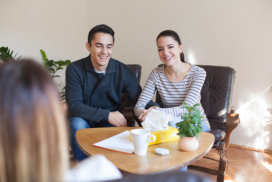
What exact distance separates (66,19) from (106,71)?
6.42ft

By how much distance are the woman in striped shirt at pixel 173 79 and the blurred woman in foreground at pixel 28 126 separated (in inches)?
56.4

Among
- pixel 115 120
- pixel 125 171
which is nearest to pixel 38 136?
pixel 125 171

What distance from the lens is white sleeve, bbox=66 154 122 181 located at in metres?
0.37

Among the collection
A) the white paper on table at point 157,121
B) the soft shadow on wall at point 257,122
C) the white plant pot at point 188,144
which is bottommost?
the soft shadow on wall at point 257,122

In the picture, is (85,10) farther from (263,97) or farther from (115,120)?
(263,97)

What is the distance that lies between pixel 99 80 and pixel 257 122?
6.12 feet

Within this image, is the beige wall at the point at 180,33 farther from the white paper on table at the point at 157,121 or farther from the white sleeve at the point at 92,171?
the white sleeve at the point at 92,171

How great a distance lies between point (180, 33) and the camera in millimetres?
2918

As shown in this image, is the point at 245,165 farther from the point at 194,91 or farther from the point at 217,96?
the point at 194,91

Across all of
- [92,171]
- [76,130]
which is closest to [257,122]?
[76,130]

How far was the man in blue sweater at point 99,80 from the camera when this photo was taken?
1890mm

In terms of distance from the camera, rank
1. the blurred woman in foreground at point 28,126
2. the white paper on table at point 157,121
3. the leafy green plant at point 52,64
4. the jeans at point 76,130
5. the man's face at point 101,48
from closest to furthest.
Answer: the blurred woman in foreground at point 28,126 → the white paper on table at point 157,121 → the jeans at point 76,130 → the man's face at point 101,48 → the leafy green plant at point 52,64

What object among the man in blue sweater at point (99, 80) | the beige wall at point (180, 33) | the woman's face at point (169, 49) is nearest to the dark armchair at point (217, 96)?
the woman's face at point (169, 49)

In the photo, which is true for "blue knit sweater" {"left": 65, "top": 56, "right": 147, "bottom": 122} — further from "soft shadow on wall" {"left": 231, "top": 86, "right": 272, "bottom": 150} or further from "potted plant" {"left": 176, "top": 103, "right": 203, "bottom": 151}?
"soft shadow on wall" {"left": 231, "top": 86, "right": 272, "bottom": 150}
